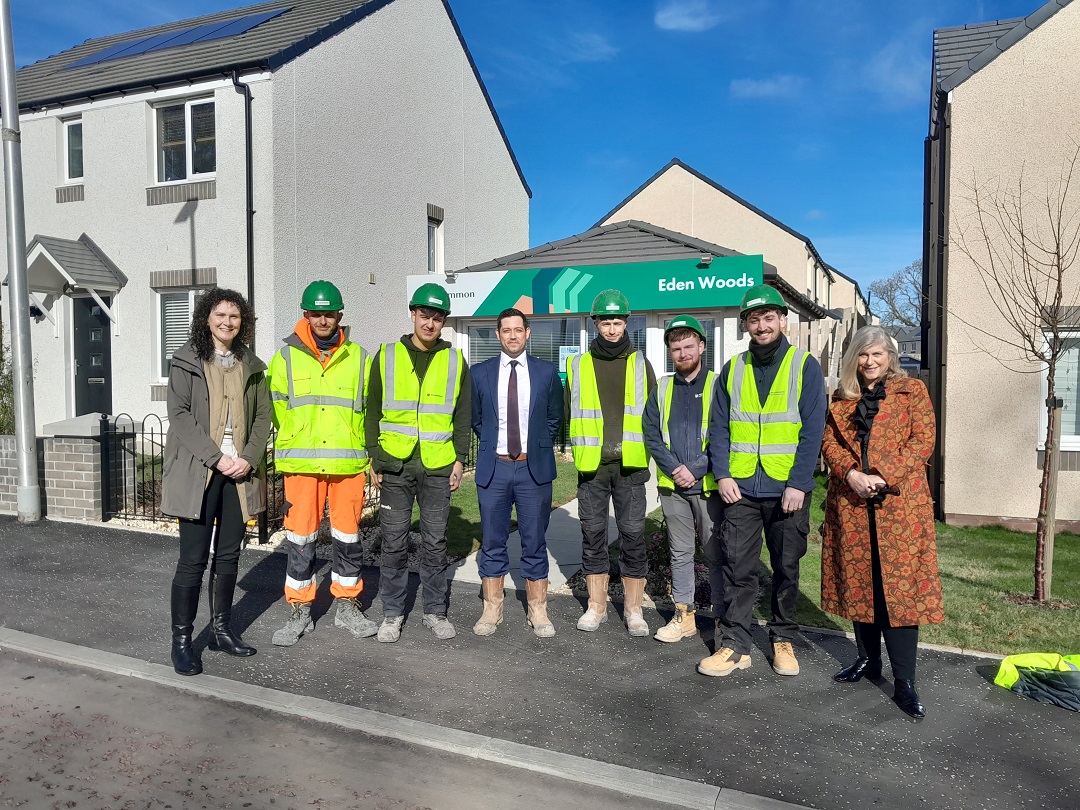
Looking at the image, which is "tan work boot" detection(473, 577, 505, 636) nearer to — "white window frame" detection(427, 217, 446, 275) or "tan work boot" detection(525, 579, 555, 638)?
"tan work boot" detection(525, 579, 555, 638)

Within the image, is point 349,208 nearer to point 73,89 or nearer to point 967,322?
point 73,89

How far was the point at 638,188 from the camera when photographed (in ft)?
101

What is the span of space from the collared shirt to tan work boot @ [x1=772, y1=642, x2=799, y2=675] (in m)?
1.89

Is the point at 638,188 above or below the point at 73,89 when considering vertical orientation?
above

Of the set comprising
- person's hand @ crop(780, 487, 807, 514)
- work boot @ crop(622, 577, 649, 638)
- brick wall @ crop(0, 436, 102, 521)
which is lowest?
work boot @ crop(622, 577, 649, 638)

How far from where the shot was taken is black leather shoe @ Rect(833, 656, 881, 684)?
4.37 m

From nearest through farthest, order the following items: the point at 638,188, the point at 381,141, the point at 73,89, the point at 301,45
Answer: the point at 301,45, the point at 73,89, the point at 381,141, the point at 638,188

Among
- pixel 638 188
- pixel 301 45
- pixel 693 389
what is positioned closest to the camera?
pixel 693 389

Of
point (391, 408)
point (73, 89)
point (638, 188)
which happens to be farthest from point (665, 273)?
point (638, 188)

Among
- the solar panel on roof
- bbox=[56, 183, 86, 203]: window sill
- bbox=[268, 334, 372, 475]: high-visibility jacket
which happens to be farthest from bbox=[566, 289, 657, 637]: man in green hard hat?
bbox=[56, 183, 86, 203]: window sill

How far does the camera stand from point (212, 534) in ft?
15.5

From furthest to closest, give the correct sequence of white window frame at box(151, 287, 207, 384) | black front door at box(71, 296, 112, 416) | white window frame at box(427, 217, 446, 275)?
white window frame at box(427, 217, 446, 275), black front door at box(71, 296, 112, 416), white window frame at box(151, 287, 207, 384)

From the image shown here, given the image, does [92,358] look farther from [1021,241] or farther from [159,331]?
[1021,241]

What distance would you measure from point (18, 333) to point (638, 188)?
2508cm
